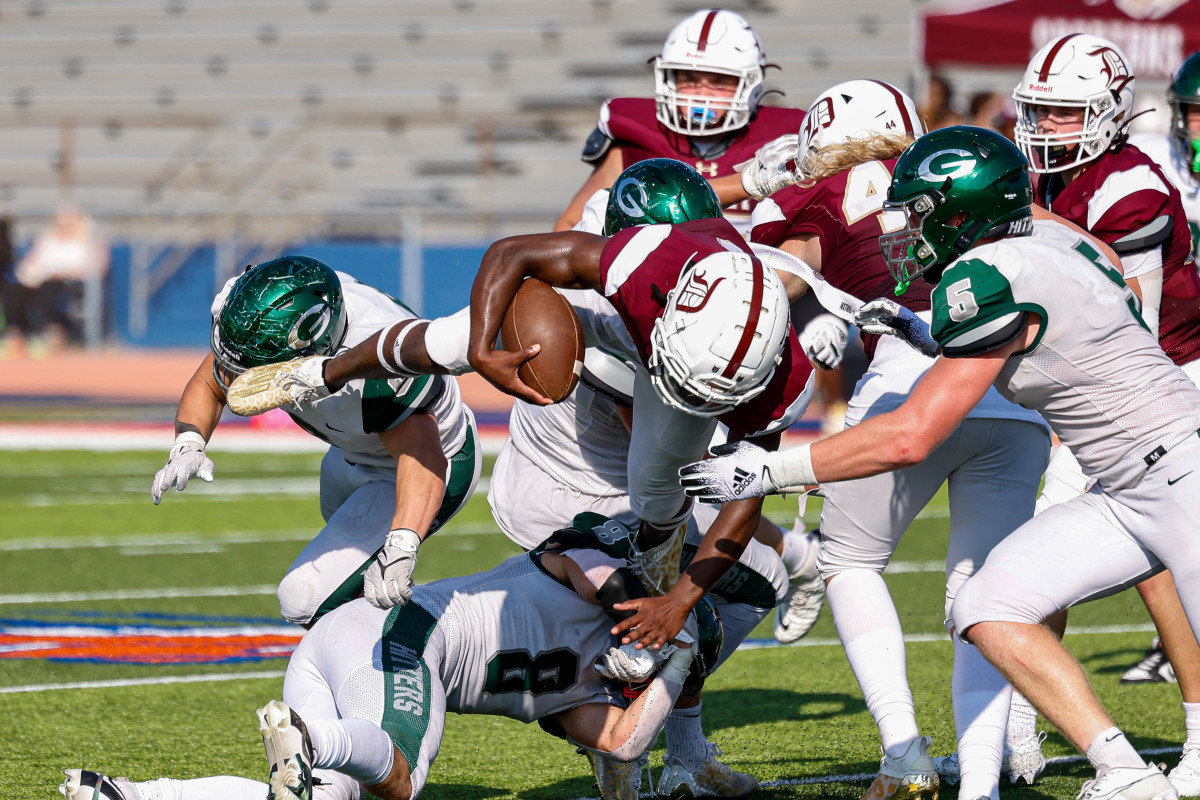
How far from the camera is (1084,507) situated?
10.6ft

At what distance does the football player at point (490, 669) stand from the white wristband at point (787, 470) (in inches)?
18.0

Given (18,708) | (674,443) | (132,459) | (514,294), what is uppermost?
(514,294)

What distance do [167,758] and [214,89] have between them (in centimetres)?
1706

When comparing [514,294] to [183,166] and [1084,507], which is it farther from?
[183,166]

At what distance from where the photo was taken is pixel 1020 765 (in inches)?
152

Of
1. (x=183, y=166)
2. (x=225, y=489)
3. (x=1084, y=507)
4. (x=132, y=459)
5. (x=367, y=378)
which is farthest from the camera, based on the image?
(x=183, y=166)

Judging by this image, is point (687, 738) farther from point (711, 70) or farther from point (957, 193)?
point (711, 70)

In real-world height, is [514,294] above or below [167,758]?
above

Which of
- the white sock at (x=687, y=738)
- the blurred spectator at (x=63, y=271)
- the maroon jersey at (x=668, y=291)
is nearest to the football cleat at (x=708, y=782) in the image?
the white sock at (x=687, y=738)

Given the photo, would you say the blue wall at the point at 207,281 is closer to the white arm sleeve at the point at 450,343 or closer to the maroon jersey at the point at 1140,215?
the maroon jersey at the point at 1140,215

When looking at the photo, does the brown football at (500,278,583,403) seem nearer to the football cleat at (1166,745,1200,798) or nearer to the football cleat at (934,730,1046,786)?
the football cleat at (934,730,1046,786)

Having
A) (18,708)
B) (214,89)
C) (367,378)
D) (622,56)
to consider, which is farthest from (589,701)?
(214,89)

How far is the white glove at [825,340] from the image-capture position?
3727mm

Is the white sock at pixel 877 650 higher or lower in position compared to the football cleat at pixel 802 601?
higher
